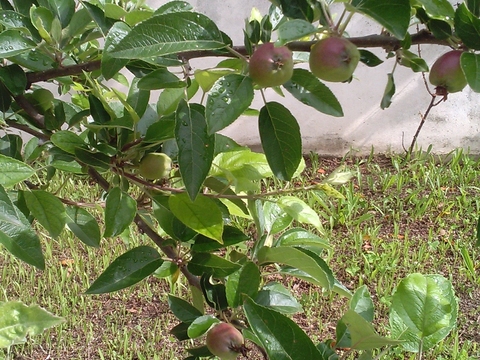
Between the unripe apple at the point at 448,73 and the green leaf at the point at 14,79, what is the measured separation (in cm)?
55

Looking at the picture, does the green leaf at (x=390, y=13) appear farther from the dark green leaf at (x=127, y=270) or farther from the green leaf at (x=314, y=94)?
the dark green leaf at (x=127, y=270)

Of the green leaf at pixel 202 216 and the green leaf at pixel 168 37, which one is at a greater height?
the green leaf at pixel 168 37

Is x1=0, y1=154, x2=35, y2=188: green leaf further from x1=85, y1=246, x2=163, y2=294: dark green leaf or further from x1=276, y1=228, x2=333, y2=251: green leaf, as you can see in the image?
x1=276, y1=228, x2=333, y2=251: green leaf

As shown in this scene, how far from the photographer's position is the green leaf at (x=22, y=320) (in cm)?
39

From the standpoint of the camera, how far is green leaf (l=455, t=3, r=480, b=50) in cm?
44

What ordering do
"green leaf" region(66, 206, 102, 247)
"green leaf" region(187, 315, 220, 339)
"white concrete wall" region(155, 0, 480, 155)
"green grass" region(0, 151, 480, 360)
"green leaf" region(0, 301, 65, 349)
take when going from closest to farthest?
"green leaf" region(0, 301, 65, 349)
"green leaf" region(187, 315, 220, 339)
"green leaf" region(66, 206, 102, 247)
"green grass" region(0, 151, 480, 360)
"white concrete wall" region(155, 0, 480, 155)

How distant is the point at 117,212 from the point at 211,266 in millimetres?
132

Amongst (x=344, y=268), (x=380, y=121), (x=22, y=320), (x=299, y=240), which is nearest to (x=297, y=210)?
(x=299, y=240)

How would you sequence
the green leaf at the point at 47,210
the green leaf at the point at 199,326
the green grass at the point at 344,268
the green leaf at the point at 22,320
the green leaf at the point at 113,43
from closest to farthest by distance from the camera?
the green leaf at the point at 22,320, the green leaf at the point at 113,43, the green leaf at the point at 199,326, the green leaf at the point at 47,210, the green grass at the point at 344,268

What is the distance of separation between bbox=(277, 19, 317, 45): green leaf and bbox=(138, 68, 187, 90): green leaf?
5.8 inches

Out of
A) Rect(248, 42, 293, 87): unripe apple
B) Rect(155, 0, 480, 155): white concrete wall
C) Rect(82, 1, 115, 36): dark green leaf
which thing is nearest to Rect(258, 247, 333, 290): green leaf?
Rect(248, 42, 293, 87): unripe apple

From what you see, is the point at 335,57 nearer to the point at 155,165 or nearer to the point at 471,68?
the point at 471,68

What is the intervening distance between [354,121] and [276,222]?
230cm

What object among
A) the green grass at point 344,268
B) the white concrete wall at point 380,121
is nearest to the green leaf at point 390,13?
the green grass at point 344,268
